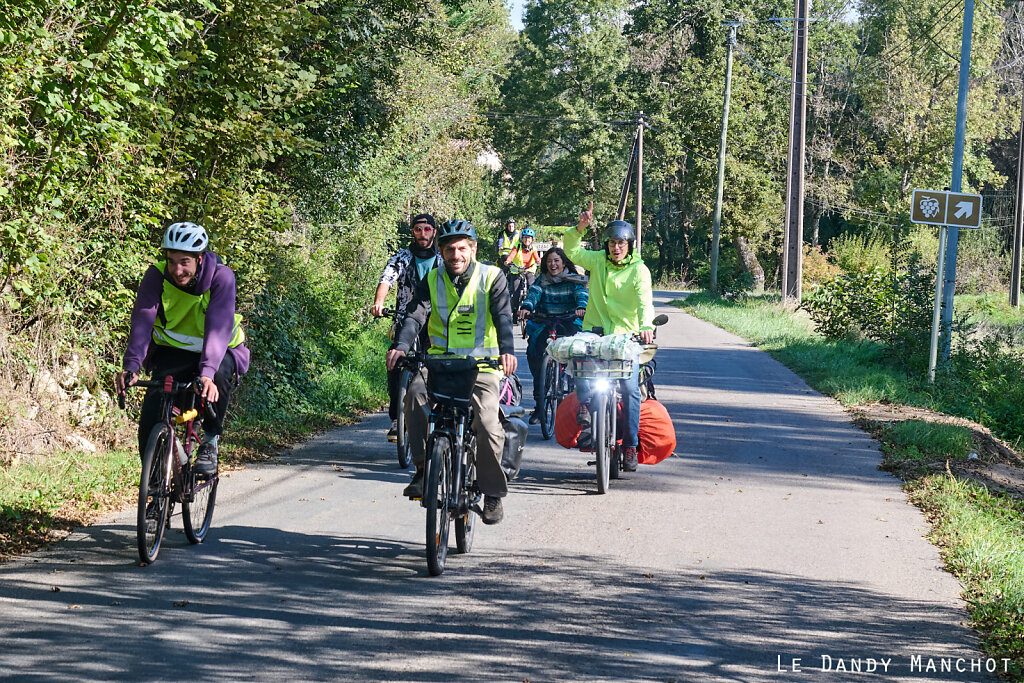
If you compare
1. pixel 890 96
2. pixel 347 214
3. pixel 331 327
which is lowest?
pixel 331 327

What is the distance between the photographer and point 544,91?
218 ft

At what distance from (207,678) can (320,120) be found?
471 inches

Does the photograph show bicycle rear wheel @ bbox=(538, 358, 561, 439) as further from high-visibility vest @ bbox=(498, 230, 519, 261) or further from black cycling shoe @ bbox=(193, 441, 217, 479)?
high-visibility vest @ bbox=(498, 230, 519, 261)

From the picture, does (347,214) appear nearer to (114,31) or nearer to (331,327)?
(331,327)

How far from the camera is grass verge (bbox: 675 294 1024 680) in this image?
6219mm

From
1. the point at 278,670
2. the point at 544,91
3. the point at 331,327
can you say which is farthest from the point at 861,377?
the point at 544,91

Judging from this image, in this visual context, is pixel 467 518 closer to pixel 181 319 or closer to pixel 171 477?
pixel 171 477

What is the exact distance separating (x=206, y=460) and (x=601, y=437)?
10.7ft

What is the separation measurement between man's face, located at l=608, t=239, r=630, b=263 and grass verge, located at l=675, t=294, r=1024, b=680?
10.2 feet

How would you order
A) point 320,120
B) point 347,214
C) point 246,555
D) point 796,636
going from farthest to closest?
1. point 347,214
2. point 320,120
3. point 246,555
4. point 796,636

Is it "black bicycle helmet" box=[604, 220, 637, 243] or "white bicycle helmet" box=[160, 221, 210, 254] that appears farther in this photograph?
"black bicycle helmet" box=[604, 220, 637, 243]

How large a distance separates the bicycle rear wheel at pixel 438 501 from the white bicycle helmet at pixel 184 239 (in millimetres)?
1799

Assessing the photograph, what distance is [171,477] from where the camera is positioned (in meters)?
6.84

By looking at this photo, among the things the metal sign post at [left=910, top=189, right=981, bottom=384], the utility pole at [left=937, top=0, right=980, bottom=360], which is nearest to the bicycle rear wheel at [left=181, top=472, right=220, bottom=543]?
the metal sign post at [left=910, top=189, right=981, bottom=384]
